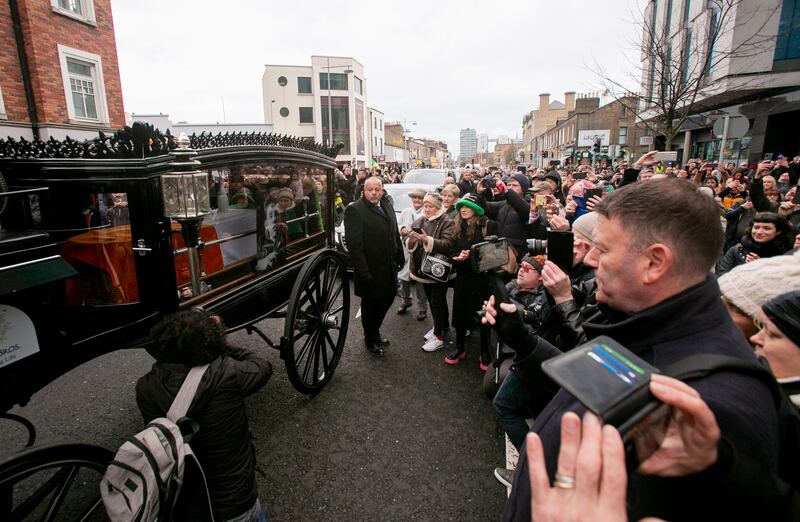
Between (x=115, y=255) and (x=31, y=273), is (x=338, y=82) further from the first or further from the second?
(x=31, y=273)

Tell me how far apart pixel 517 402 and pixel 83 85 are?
16177 mm

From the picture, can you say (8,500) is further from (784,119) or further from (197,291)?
(784,119)

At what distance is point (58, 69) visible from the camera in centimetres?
1217

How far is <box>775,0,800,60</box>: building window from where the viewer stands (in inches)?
566

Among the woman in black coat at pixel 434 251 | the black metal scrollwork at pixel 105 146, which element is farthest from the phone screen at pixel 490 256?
the woman in black coat at pixel 434 251

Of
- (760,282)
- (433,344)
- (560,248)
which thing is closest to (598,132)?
(433,344)

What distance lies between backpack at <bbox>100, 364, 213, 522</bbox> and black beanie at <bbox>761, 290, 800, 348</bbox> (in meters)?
2.23

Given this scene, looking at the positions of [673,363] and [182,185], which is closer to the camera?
[673,363]

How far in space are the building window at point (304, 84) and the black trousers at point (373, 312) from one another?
49.3 metres

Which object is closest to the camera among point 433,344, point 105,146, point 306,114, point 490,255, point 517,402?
point 490,255

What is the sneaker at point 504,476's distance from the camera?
2.78 metres

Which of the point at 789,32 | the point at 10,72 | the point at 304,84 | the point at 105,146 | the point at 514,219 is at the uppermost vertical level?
the point at 304,84

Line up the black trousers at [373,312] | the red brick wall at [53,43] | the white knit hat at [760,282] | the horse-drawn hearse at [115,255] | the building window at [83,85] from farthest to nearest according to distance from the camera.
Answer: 1. the building window at [83,85]
2. the red brick wall at [53,43]
3. the black trousers at [373,312]
4. the horse-drawn hearse at [115,255]
5. the white knit hat at [760,282]

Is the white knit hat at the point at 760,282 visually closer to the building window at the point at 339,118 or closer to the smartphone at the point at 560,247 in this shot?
the smartphone at the point at 560,247
